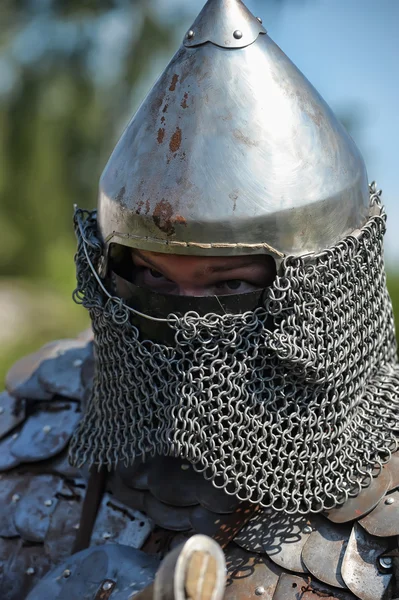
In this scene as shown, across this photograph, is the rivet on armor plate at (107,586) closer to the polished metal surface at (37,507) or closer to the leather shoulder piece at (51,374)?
the polished metal surface at (37,507)

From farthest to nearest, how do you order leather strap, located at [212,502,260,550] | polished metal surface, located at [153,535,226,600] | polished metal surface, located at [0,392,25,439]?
polished metal surface, located at [0,392,25,439]
leather strap, located at [212,502,260,550]
polished metal surface, located at [153,535,226,600]

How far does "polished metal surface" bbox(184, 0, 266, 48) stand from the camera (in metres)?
2.39

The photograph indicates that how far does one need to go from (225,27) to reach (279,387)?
1224 millimetres

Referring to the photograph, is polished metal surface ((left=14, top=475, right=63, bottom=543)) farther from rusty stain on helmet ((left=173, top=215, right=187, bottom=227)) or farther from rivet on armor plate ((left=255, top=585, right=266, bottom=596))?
rusty stain on helmet ((left=173, top=215, right=187, bottom=227))

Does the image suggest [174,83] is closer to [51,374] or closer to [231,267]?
[231,267]

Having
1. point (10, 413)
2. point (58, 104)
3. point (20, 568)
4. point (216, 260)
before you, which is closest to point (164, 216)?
point (216, 260)

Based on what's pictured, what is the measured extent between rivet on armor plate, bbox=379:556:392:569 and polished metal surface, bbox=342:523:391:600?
0.01 meters

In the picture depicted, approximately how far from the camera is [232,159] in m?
2.27

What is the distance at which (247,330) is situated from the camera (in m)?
2.31

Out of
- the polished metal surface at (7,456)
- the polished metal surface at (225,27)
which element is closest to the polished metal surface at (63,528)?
the polished metal surface at (7,456)

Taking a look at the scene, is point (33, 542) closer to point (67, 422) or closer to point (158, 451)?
point (67, 422)

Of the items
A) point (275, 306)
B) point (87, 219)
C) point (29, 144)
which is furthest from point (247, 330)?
point (29, 144)

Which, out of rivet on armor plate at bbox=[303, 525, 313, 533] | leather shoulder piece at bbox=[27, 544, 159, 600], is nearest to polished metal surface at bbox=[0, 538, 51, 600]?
leather shoulder piece at bbox=[27, 544, 159, 600]

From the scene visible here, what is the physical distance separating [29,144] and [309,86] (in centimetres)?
1006
